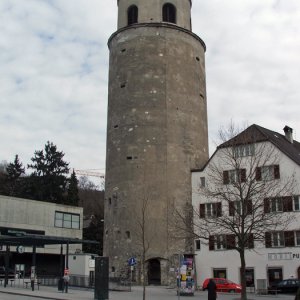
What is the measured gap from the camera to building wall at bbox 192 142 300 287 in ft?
139

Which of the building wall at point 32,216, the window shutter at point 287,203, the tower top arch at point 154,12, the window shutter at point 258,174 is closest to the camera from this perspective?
the window shutter at point 258,174

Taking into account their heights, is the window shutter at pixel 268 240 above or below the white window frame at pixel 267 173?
below

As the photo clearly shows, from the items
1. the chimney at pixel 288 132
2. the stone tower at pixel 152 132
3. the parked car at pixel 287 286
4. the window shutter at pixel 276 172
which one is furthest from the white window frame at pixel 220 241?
the chimney at pixel 288 132

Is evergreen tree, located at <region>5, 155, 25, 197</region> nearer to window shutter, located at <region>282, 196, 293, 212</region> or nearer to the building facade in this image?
the building facade

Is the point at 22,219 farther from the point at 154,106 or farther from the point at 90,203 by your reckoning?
the point at 90,203

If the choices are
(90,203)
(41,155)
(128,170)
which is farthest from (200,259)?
(90,203)

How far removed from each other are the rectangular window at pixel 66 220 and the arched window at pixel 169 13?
33158mm

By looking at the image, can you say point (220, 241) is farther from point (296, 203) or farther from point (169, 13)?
point (169, 13)

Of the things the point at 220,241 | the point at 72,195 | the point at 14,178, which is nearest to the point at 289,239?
the point at 220,241

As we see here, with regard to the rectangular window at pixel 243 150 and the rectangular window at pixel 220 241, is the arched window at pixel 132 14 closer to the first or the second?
the rectangular window at pixel 243 150

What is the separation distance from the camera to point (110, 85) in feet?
178

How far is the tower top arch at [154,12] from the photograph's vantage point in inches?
2117

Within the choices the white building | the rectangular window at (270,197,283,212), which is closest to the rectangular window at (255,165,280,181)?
the white building

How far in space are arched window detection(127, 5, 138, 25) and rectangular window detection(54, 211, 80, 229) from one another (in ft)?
102
